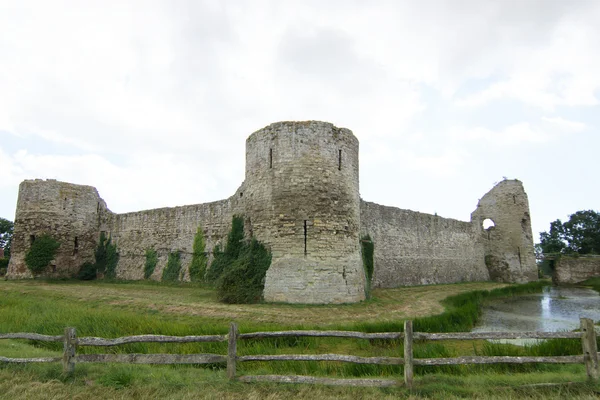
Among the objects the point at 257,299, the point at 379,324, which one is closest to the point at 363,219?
the point at 257,299

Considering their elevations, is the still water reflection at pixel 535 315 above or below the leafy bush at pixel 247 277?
below

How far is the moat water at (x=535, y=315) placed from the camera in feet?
41.3

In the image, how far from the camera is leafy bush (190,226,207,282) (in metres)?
20.7

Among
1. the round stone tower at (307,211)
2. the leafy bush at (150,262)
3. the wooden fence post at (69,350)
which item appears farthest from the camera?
the leafy bush at (150,262)

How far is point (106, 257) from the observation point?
85.4 ft

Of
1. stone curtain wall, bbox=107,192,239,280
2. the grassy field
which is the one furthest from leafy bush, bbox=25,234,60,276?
the grassy field

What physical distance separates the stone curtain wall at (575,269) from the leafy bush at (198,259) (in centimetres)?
2923

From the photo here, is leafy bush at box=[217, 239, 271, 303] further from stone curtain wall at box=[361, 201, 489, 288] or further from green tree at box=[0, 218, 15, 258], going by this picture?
green tree at box=[0, 218, 15, 258]

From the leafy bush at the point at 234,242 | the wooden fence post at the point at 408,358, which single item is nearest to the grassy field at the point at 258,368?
the wooden fence post at the point at 408,358

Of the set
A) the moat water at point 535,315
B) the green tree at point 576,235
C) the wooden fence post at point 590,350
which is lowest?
the moat water at point 535,315

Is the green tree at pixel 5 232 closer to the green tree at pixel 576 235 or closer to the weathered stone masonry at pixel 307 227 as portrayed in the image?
the weathered stone masonry at pixel 307 227

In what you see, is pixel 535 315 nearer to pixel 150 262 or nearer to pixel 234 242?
pixel 234 242

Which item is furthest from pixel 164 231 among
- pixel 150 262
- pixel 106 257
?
pixel 106 257

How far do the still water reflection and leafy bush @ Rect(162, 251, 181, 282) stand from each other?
49.7 ft
